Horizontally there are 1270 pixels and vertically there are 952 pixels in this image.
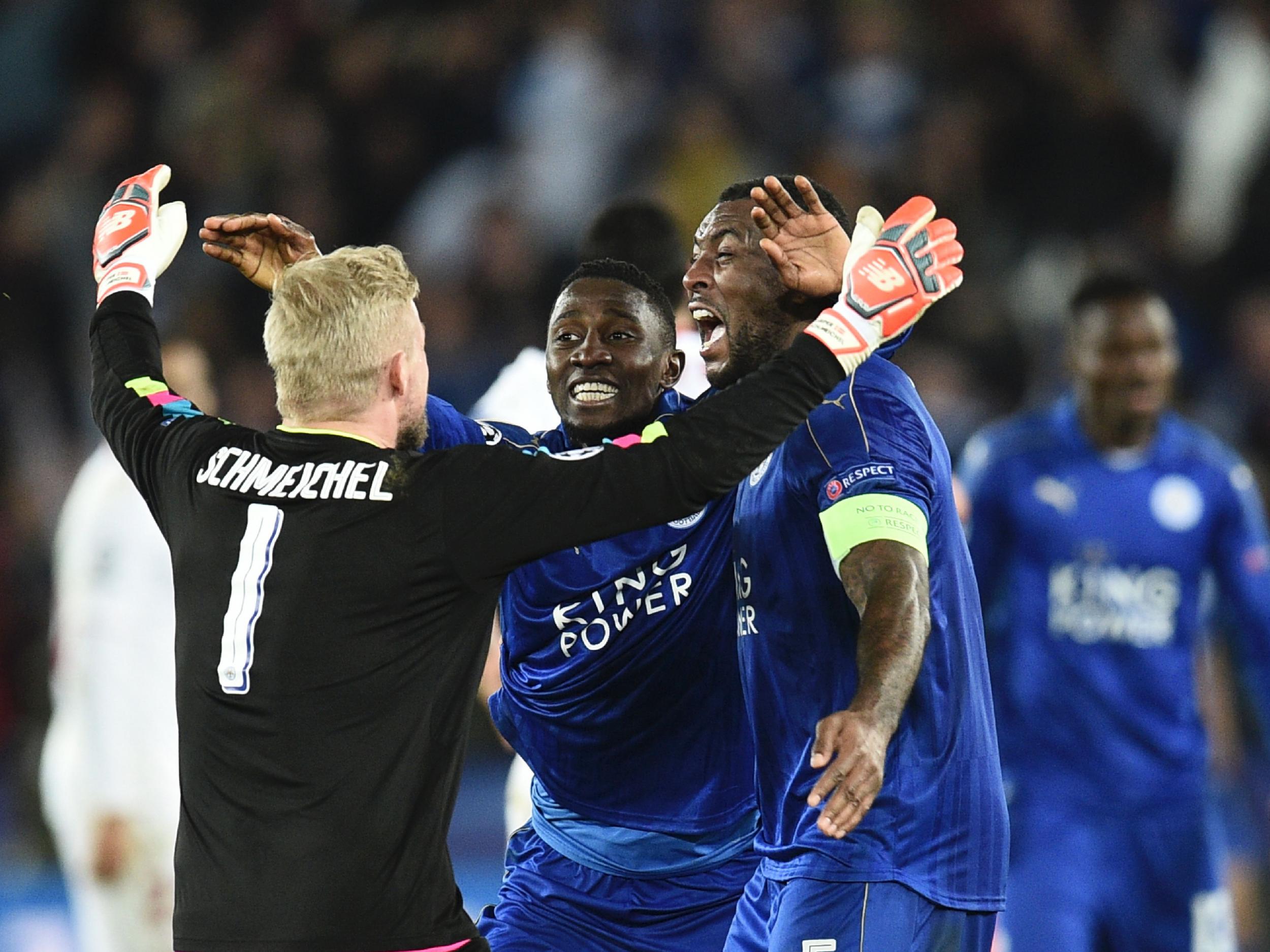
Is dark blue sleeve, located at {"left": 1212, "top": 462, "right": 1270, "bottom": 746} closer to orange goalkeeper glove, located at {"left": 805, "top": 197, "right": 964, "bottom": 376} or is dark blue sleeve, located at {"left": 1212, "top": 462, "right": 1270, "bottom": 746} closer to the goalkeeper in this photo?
orange goalkeeper glove, located at {"left": 805, "top": 197, "right": 964, "bottom": 376}

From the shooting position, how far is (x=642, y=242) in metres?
6.34

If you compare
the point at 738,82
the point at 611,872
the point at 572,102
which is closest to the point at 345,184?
the point at 572,102

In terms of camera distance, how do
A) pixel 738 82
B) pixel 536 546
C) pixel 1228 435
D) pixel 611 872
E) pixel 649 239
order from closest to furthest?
1. pixel 536 546
2. pixel 611 872
3. pixel 649 239
4. pixel 1228 435
5. pixel 738 82

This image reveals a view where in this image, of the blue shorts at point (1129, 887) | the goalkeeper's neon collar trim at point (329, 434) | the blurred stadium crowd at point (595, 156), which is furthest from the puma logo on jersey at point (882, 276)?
the blurred stadium crowd at point (595, 156)

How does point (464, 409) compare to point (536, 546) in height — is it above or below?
above

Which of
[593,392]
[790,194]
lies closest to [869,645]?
[790,194]

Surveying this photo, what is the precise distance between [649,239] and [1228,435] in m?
5.65

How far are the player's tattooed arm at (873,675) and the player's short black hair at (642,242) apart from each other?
269 cm

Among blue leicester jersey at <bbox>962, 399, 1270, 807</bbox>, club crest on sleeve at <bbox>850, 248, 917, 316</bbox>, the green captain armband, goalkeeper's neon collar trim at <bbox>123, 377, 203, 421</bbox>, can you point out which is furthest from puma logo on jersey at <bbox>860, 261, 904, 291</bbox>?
blue leicester jersey at <bbox>962, 399, 1270, 807</bbox>

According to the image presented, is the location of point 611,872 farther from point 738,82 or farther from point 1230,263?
point 738,82

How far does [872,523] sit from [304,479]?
3.59ft

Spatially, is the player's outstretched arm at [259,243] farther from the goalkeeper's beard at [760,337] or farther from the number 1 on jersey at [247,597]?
the number 1 on jersey at [247,597]

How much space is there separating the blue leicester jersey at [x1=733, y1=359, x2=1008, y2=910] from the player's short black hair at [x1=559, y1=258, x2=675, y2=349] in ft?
2.87

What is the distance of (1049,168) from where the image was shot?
39.5ft
